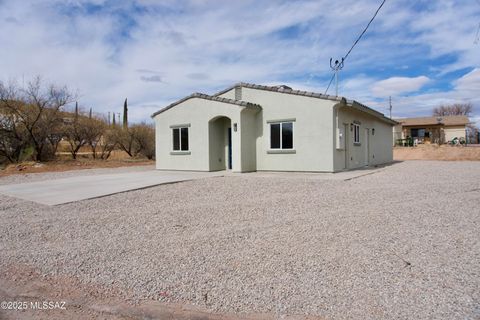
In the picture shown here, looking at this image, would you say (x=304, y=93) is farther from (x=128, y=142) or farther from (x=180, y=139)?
(x=128, y=142)

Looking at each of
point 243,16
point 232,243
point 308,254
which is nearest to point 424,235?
point 308,254

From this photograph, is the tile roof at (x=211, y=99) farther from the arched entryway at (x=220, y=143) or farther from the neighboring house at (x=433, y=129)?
the neighboring house at (x=433, y=129)

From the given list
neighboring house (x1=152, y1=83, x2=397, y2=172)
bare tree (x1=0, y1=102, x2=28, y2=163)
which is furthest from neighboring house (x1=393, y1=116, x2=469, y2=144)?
bare tree (x1=0, y1=102, x2=28, y2=163)

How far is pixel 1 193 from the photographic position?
9.81 metres

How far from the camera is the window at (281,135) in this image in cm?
1429

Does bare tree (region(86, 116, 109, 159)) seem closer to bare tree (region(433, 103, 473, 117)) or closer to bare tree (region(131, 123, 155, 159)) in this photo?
bare tree (region(131, 123, 155, 159))

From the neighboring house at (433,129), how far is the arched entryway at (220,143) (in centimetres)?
3755

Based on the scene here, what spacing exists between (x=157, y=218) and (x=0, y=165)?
1990 cm

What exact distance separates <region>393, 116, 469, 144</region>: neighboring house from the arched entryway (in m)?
37.6

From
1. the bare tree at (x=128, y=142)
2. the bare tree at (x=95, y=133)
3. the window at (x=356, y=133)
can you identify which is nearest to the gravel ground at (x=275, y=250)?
the window at (x=356, y=133)

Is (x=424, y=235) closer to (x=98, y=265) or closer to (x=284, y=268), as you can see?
(x=284, y=268)

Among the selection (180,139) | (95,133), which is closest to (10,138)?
(95,133)

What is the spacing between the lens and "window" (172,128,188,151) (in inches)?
643

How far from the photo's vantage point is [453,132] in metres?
48.3
